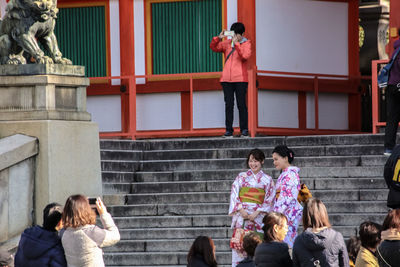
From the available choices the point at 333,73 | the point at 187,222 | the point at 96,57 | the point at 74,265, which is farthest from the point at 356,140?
the point at 74,265

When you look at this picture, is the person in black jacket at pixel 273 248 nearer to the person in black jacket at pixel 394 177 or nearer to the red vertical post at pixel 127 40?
the person in black jacket at pixel 394 177

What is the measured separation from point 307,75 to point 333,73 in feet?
3.15

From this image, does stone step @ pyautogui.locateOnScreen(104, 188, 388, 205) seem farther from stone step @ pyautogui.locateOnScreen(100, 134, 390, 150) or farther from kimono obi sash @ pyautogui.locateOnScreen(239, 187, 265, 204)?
kimono obi sash @ pyautogui.locateOnScreen(239, 187, 265, 204)

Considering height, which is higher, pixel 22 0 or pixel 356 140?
pixel 22 0

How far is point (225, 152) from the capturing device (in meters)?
17.9

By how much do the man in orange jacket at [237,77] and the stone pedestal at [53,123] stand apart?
3933mm

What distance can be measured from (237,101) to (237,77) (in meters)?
0.36

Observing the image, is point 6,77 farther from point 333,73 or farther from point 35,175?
point 333,73

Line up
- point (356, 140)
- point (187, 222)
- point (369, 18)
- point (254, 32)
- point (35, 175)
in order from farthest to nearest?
point (369, 18), point (254, 32), point (356, 140), point (187, 222), point (35, 175)

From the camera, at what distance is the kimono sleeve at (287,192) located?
43.9 feet

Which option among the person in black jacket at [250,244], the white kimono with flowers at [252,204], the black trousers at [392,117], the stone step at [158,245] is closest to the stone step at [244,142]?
the black trousers at [392,117]

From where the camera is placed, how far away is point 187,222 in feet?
53.1

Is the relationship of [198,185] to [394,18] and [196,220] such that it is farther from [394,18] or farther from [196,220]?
[394,18]

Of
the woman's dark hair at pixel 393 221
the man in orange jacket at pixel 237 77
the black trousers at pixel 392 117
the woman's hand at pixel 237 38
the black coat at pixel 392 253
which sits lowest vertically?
the black coat at pixel 392 253
